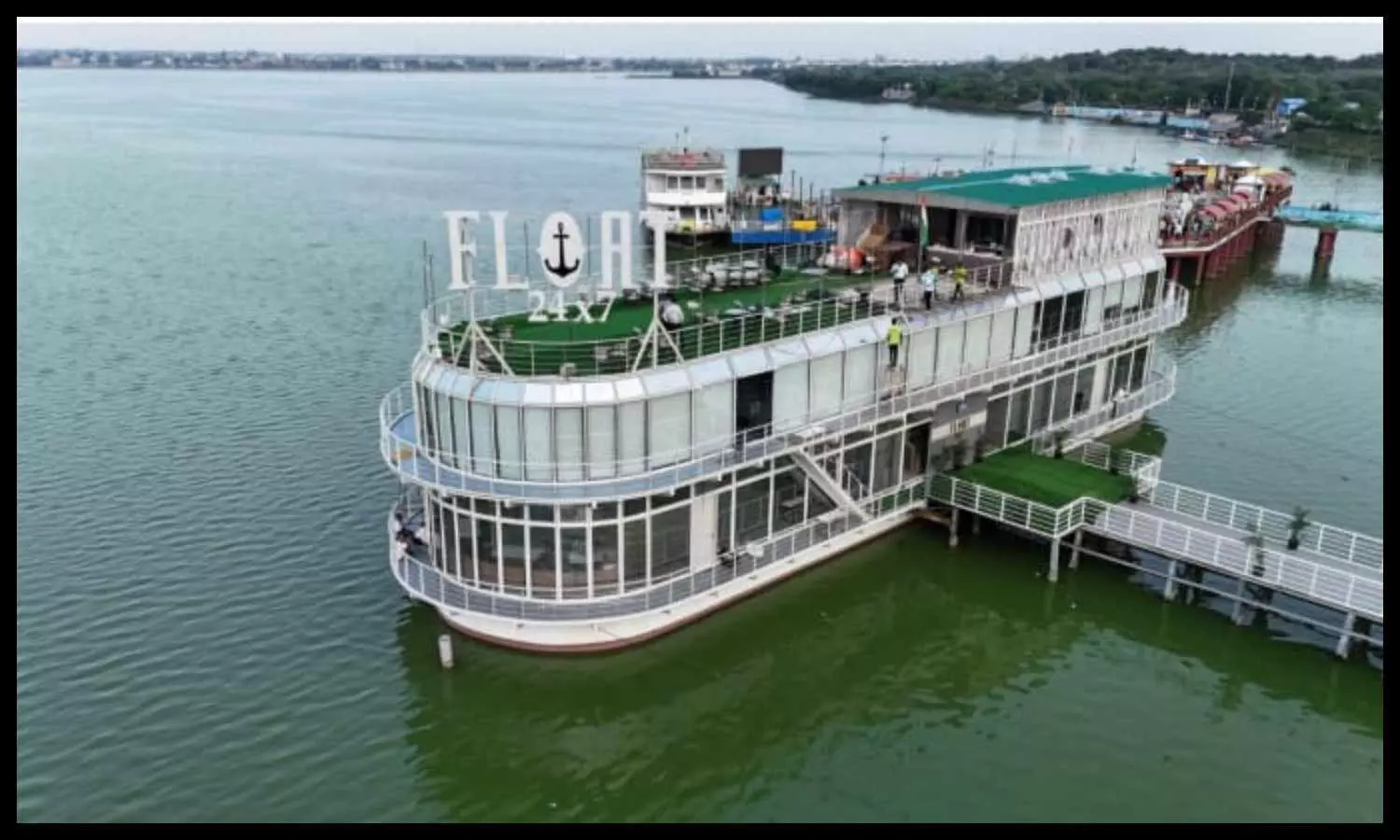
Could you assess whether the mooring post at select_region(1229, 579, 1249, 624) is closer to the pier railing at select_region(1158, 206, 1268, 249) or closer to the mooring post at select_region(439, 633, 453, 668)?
the mooring post at select_region(439, 633, 453, 668)

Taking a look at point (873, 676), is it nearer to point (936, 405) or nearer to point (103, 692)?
point (936, 405)

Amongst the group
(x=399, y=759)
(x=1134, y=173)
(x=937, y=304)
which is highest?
(x=1134, y=173)

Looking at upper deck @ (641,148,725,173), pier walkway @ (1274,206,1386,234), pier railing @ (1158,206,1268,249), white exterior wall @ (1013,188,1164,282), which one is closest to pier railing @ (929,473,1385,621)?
white exterior wall @ (1013,188,1164,282)

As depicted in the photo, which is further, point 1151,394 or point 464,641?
point 1151,394

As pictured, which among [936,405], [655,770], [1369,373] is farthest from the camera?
[1369,373]

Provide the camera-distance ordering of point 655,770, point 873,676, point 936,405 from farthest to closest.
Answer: point 936,405 < point 873,676 < point 655,770

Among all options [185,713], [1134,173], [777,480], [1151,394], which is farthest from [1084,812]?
[1134,173]
